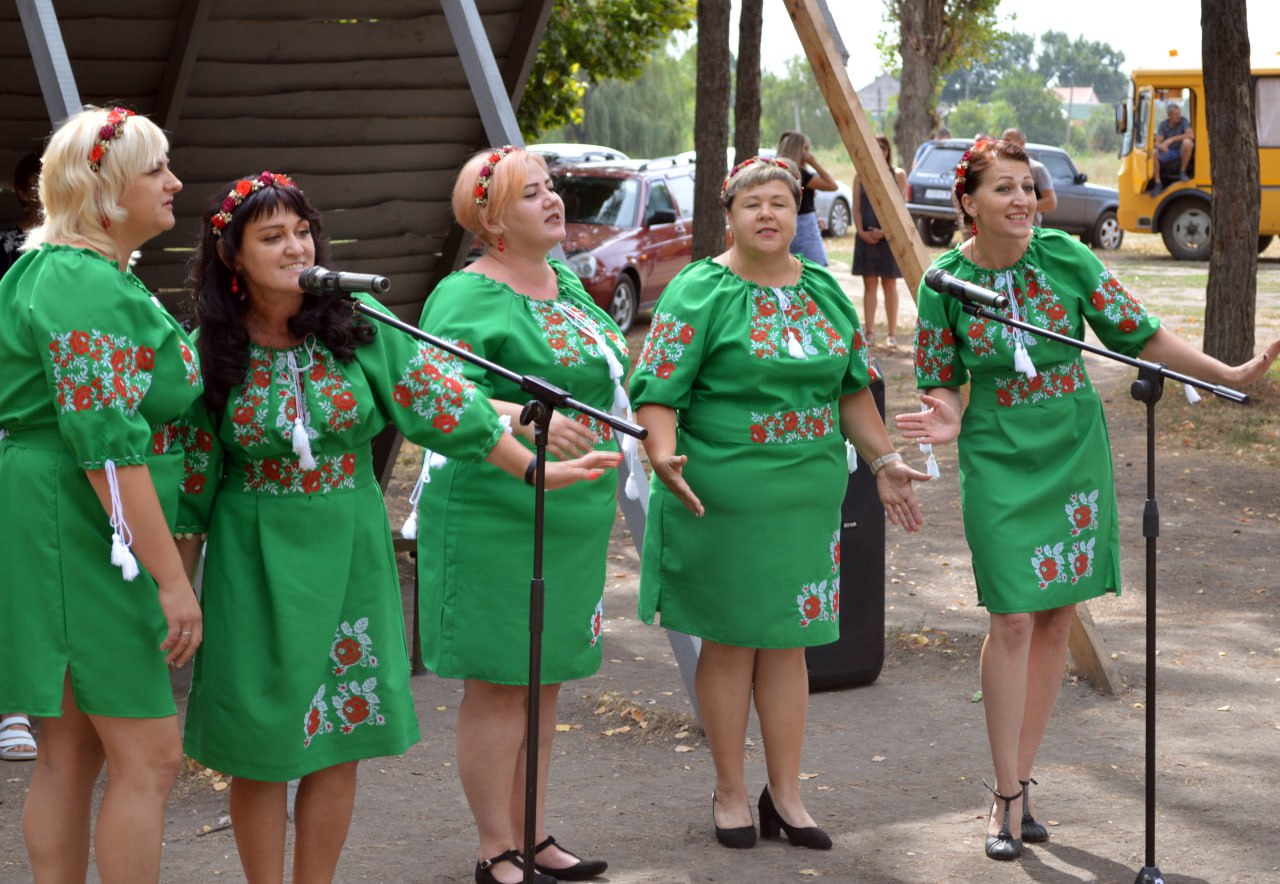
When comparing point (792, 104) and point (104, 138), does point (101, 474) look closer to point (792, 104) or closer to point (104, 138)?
point (104, 138)

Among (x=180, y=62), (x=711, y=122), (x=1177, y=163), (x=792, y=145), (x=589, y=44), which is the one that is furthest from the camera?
(x=1177, y=163)

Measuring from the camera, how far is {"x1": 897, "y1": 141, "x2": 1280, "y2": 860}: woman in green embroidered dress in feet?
14.8

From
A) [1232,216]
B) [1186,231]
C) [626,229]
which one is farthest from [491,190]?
[1186,231]

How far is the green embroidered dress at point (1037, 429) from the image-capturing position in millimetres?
4512

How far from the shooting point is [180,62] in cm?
673

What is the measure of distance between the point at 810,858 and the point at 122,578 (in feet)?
7.04

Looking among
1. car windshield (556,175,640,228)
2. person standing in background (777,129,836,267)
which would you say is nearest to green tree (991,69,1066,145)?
car windshield (556,175,640,228)

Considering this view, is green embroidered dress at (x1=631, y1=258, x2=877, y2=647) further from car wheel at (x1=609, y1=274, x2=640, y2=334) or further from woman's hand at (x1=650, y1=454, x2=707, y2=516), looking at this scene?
car wheel at (x1=609, y1=274, x2=640, y2=334)

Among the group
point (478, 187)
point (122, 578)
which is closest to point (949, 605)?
point (478, 187)

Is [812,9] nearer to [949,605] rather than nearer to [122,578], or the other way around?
[949,605]

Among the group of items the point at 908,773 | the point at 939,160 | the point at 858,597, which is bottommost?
the point at 908,773

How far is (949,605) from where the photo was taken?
289 inches

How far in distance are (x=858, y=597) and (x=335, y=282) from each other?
3307mm

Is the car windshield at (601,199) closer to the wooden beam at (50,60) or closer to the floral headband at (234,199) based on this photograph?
the wooden beam at (50,60)
